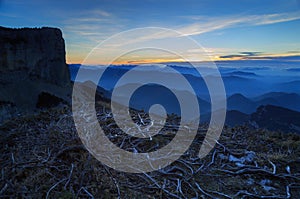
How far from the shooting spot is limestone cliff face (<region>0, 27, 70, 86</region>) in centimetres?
1794

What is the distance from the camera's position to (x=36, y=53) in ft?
67.1

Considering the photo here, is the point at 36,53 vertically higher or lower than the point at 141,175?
higher

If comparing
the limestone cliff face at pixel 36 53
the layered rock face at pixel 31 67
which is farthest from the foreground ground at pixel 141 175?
the limestone cliff face at pixel 36 53

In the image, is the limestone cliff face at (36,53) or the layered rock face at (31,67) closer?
the layered rock face at (31,67)

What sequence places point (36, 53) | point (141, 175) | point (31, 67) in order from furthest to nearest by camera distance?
point (36, 53) → point (31, 67) → point (141, 175)

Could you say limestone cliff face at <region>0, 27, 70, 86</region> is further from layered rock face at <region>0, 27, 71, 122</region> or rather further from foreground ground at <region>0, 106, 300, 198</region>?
foreground ground at <region>0, 106, 300, 198</region>

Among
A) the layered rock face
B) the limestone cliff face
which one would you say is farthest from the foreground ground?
the limestone cliff face

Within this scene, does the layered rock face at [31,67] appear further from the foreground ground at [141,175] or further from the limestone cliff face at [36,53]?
the foreground ground at [141,175]

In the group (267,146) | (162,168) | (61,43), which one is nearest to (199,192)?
(162,168)

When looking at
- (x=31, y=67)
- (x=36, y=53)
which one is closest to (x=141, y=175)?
(x=31, y=67)

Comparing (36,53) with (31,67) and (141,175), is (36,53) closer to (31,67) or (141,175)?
(31,67)

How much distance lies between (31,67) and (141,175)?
19334 millimetres

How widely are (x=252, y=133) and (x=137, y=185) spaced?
355 centimetres

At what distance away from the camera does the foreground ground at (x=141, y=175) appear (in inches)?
121
